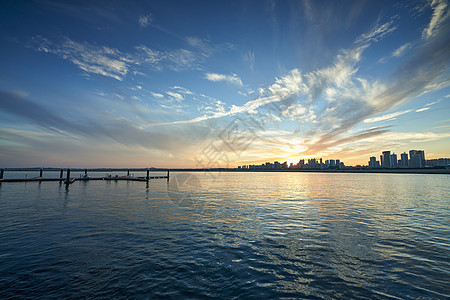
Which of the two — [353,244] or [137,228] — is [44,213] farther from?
[353,244]

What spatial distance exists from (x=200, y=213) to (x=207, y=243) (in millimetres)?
9041

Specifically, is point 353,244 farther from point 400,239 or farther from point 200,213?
point 200,213

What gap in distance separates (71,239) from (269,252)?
12.7 m

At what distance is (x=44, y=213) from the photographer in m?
20.0

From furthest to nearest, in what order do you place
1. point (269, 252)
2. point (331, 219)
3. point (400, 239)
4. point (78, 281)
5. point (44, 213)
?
point (44, 213), point (331, 219), point (400, 239), point (269, 252), point (78, 281)

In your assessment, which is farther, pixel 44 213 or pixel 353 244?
pixel 44 213

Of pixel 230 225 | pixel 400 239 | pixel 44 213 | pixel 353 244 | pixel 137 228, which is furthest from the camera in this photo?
pixel 44 213

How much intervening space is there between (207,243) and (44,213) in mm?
19078

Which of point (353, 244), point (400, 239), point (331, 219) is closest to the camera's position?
point (353, 244)

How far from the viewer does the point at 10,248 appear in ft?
36.8

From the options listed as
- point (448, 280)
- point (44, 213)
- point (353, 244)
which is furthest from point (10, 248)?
point (448, 280)

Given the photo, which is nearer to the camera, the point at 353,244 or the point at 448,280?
the point at 448,280

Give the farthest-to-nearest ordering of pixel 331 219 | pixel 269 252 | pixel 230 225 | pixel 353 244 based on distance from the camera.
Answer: pixel 331 219
pixel 230 225
pixel 353 244
pixel 269 252

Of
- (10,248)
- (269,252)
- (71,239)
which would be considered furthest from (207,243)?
(10,248)
